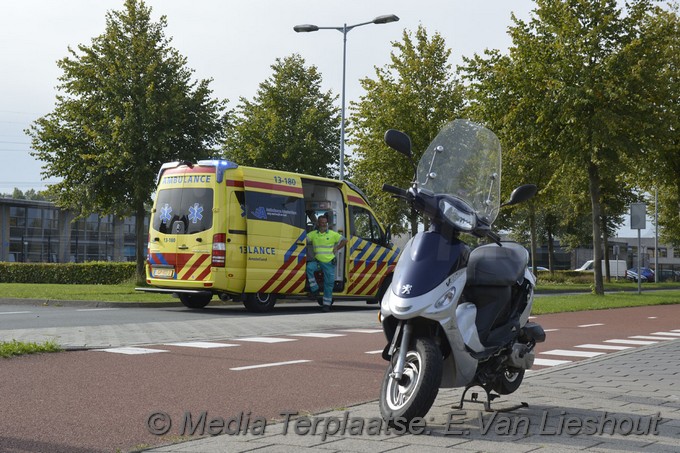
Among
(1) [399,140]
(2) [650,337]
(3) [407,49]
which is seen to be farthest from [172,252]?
(3) [407,49]

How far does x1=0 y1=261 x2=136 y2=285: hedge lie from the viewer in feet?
107

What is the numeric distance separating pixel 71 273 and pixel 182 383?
94.3 feet

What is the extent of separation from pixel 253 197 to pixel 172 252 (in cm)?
190

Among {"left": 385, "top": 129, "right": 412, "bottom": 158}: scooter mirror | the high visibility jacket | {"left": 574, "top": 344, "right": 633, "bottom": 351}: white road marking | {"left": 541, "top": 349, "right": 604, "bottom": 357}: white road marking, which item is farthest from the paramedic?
{"left": 385, "top": 129, "right": 412, "bottom": 158}: scooter mirror

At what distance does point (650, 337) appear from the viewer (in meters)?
13.0

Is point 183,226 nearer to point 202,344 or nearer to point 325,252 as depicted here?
point 325,252

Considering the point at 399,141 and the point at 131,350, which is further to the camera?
the point at 131,350

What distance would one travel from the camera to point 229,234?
15.9 m

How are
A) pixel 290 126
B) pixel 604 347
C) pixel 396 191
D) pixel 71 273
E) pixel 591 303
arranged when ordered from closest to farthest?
pixel 396 191 < pixel 604 347 < pixel 591 303 < pixel 71 273 < pixel 290 126

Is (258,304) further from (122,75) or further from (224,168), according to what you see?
(122,75)

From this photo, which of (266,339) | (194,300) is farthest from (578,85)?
(266,339)

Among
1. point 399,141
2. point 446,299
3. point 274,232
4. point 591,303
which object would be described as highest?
point 399,141

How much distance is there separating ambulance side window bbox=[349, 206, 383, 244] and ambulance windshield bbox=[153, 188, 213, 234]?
12.8 feet

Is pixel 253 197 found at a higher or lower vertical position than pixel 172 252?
higher
